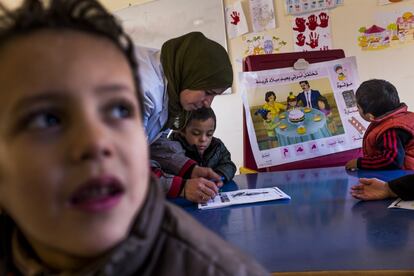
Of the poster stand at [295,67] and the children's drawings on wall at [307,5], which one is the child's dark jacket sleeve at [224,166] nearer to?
the poster stand at [295,67]

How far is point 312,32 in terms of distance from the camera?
2.31 meters

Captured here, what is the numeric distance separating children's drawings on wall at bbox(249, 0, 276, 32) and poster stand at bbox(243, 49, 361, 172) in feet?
2.79

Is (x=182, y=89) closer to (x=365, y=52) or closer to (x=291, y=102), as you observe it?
(x=291, y=102)

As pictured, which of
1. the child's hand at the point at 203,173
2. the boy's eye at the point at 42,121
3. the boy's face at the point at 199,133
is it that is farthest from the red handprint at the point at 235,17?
the boy's eye at the point at 42,121

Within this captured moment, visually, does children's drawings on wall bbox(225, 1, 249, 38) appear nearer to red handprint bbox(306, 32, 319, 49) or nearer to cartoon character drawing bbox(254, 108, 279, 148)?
red handprint bbox(306, 32, 319, 49)

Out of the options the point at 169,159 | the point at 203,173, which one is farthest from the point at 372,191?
the point at 169,159

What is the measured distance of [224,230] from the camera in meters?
0.81

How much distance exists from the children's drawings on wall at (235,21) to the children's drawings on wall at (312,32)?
34cm

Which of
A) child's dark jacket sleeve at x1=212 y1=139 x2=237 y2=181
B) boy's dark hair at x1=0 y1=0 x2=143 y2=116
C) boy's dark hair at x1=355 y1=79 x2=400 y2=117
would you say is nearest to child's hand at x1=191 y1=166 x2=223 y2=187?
child's dark jacket sleeve at x1=212 y1=139 x2=237 y2=181

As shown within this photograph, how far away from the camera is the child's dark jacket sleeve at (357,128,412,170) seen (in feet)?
4.42

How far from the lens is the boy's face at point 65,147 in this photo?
1.01 feet

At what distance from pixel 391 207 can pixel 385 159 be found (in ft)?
1.82

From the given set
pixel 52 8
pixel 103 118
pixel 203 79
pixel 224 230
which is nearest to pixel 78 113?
pixel 103 118

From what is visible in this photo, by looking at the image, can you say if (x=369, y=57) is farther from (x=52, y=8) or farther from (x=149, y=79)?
(x=52, y=8)
